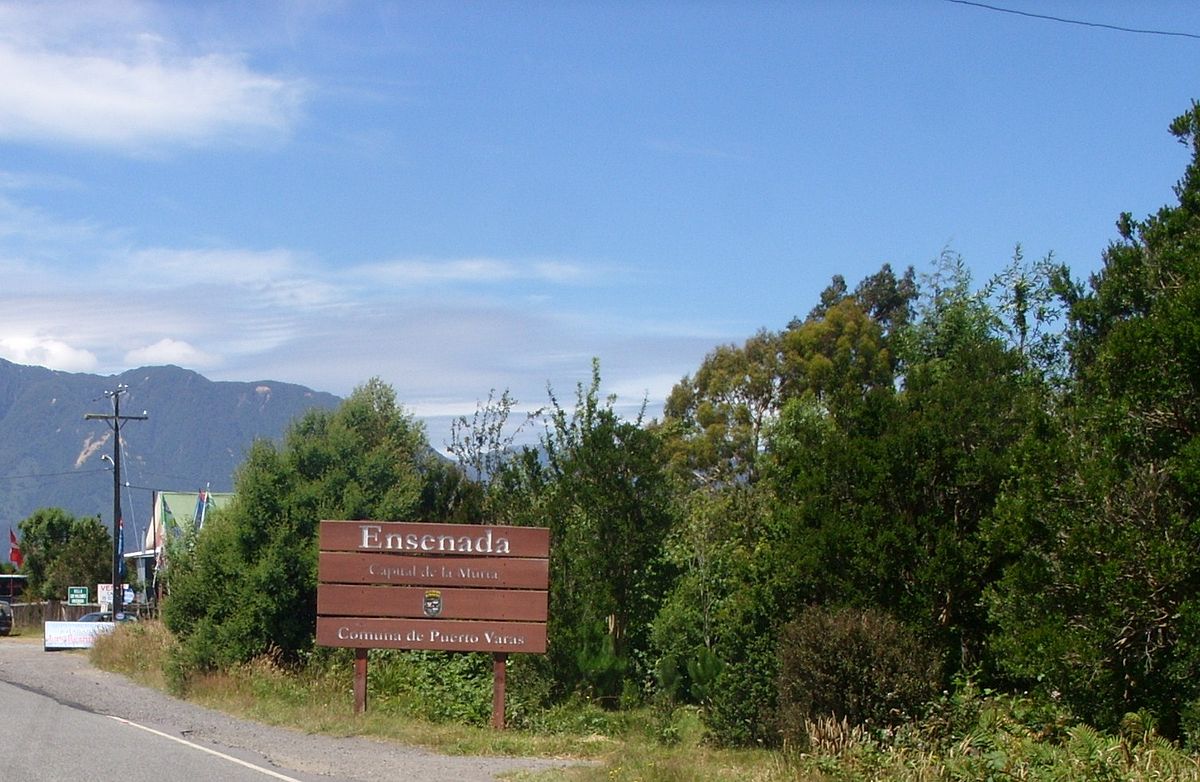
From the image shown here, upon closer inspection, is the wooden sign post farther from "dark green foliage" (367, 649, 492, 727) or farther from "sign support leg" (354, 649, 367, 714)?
"dark green foliage" (367, 649, 492, 727)

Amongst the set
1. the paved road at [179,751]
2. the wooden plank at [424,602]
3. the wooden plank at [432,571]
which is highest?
the wooden plank at [432,571]

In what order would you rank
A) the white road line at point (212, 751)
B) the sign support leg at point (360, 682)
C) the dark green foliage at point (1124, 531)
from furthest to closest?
the sign support leg at point (360, 682), the white road line at point (212, 751), the dark green foliage at point (1124, 531)

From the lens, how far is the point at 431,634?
18109mm

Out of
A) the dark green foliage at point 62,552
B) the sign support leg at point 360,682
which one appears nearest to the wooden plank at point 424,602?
the sign support leg at point 360,682

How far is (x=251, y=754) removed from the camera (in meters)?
14.5

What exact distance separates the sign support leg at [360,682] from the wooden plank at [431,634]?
0.25m

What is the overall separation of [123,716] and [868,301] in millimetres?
40456

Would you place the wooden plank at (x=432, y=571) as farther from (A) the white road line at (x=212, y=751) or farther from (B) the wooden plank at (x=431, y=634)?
(A) the white road line at (x=212, y=751)

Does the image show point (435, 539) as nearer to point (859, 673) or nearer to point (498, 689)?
point (498, 689)

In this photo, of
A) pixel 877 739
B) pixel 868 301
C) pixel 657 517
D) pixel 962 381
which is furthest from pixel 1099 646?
pixel 868 301

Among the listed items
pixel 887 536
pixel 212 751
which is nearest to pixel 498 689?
pixel 212 751

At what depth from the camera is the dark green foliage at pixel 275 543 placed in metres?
21.8

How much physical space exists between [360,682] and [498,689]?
204 cm

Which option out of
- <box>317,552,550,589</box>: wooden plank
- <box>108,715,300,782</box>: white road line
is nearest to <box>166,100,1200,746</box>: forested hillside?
<box>317,552,550,589</box>: wooden plank
